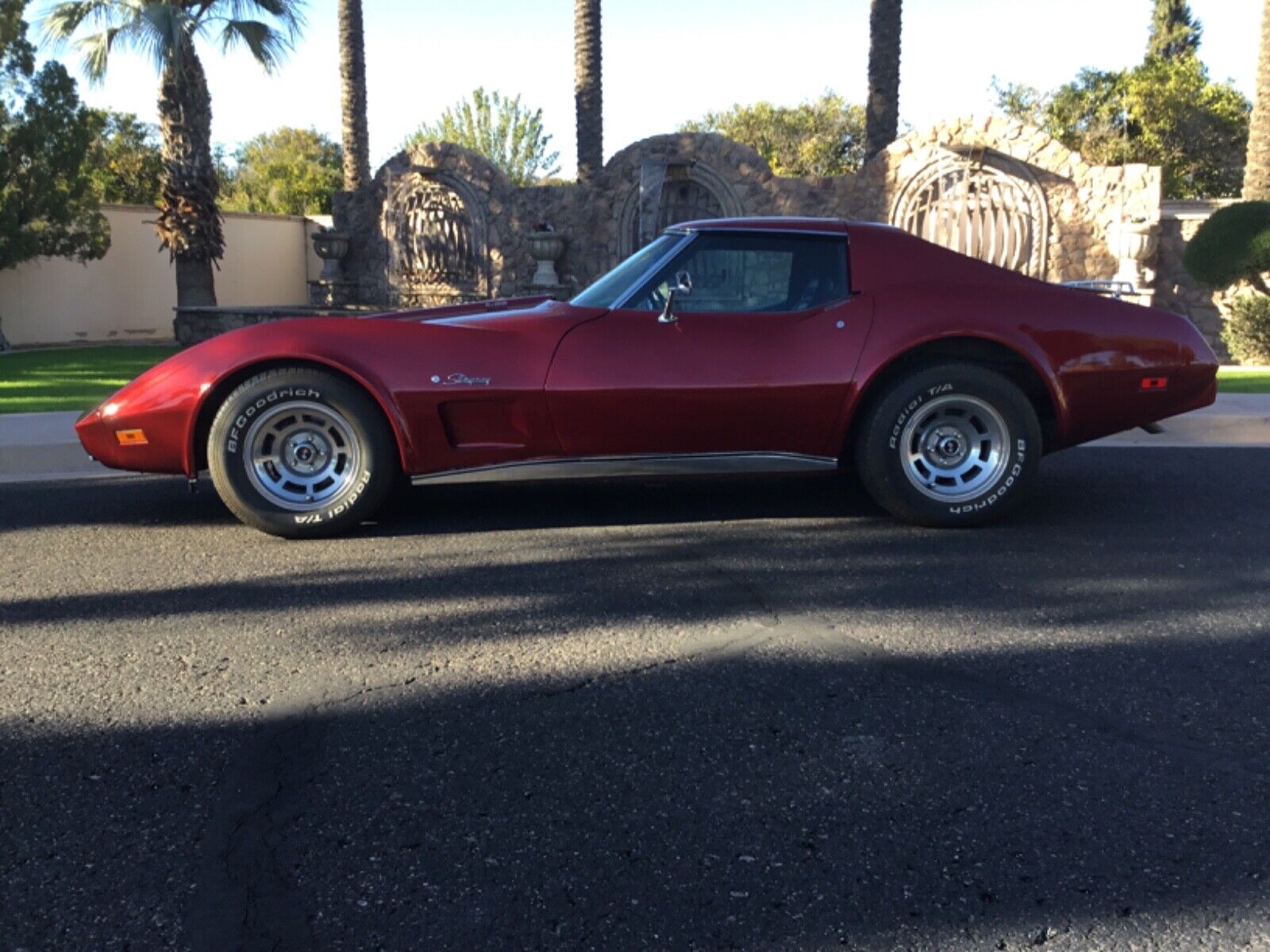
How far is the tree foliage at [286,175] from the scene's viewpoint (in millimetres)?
40219

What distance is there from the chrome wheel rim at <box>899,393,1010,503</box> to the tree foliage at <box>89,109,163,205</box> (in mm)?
31544

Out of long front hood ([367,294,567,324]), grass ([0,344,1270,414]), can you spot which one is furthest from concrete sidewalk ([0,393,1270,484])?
long front hood ([367,294,567,324])

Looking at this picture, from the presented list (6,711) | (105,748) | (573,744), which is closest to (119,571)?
(6,711)

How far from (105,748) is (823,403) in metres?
3.54

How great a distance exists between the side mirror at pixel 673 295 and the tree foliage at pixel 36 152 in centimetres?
1762

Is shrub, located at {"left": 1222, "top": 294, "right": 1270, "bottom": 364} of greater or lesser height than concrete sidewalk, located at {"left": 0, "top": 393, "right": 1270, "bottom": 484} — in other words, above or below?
above

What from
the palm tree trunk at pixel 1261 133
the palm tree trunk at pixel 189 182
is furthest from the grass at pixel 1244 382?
the palm tree trunk at pixel 189 182

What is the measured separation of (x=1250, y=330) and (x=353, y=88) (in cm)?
1727

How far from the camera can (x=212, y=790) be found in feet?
10.2

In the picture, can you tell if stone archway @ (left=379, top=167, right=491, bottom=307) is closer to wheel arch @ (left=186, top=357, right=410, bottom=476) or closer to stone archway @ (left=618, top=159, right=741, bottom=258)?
stone archway @ (left=618, top=159, right=741, bottom=258)

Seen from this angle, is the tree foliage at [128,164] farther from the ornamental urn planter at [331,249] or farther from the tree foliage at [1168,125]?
the tree foliage at [1168,125]

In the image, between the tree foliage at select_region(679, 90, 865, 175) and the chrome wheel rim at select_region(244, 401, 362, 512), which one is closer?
the chrome wheel rim at select_region(244, 401, 362, 512)

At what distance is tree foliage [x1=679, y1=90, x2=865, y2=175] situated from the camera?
46.0 metres

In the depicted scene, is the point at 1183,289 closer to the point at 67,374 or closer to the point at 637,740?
the point at 67,374
